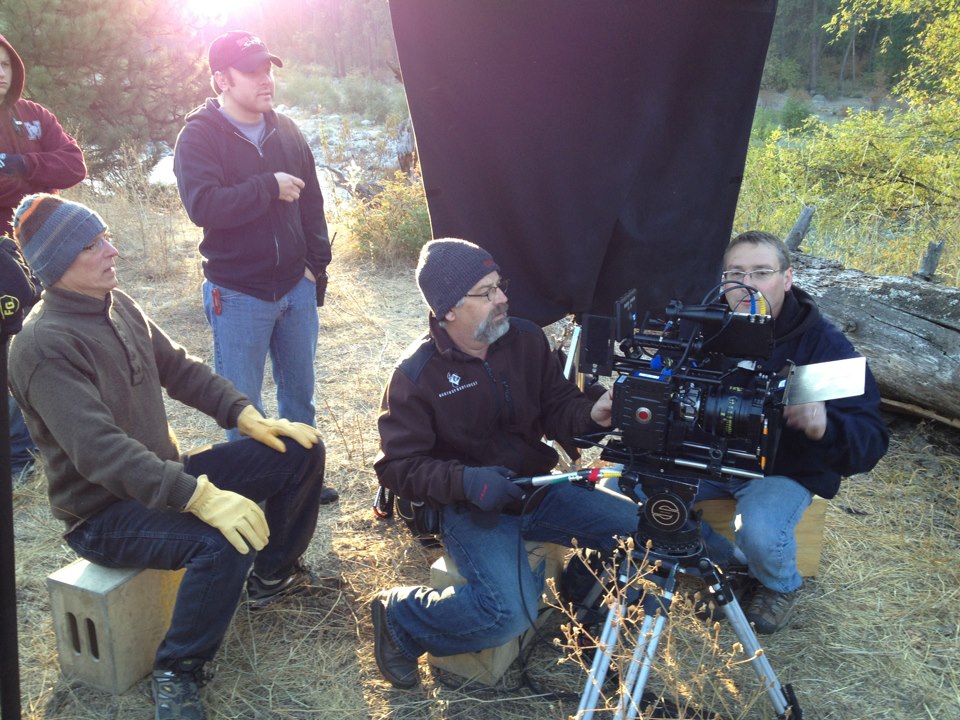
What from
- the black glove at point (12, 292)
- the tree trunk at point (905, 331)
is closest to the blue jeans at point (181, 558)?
the black glove at point (12, 292)

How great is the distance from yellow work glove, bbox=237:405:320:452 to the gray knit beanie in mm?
686

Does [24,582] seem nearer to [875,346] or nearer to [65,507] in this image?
[65,507]

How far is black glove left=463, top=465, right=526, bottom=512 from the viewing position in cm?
226

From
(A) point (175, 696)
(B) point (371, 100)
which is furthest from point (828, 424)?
(B) point (371, 100)

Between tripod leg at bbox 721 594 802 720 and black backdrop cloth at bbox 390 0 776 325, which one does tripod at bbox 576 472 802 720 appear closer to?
tripod leg at bbox 721 594 802 720

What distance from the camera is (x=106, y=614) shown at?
237 centimetres

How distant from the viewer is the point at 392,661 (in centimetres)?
247

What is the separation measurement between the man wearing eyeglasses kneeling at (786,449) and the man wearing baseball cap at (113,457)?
5.23 feet

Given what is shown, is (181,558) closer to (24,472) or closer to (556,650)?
(556,650)

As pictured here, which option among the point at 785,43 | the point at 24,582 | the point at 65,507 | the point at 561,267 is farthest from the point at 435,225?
the point at 785,43

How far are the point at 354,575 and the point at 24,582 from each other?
1.32 m

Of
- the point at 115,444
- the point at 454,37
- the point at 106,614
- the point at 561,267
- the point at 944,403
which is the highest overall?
the point at 454,37

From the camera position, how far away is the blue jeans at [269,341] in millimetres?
3236

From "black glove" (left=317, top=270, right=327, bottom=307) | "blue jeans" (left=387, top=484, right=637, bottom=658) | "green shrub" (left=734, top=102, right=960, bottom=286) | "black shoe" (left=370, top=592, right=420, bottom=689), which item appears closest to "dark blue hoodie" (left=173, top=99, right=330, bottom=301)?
"black glove" (left=317, top=270, right=327, bottom=307)
